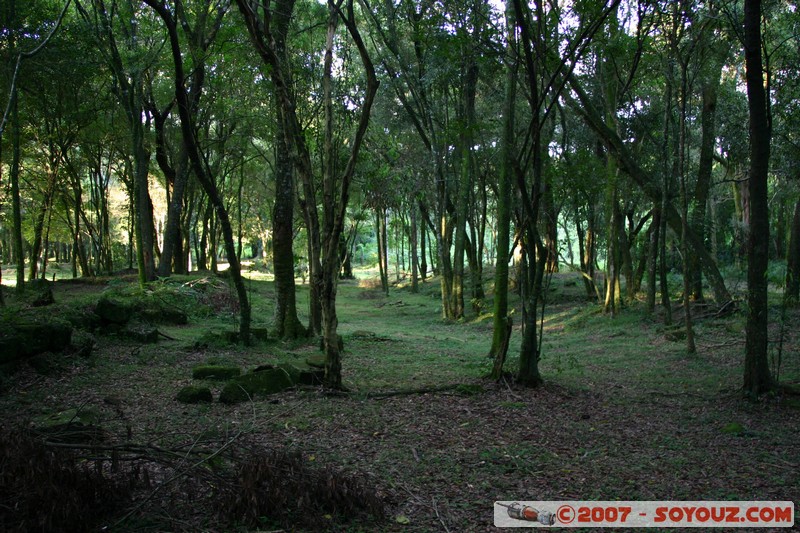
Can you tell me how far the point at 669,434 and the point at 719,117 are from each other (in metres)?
13.6

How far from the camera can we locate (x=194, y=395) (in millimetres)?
6695

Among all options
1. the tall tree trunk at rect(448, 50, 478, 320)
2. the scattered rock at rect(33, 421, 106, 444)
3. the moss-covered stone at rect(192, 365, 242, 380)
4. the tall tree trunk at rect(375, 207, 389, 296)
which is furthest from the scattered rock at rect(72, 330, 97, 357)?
the tall tree trunk at rect(375, 207, 389, 296)

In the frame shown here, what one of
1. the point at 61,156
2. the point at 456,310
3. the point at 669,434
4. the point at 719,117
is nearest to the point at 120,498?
the point at 669,434

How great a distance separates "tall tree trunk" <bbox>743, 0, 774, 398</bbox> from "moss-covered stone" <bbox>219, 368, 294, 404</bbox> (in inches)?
240

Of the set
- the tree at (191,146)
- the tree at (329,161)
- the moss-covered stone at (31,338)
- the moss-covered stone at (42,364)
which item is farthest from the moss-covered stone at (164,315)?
the tree at (329,161)

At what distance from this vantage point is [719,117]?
53.2 ft

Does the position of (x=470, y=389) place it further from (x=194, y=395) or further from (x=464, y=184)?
(x=464, y=184)

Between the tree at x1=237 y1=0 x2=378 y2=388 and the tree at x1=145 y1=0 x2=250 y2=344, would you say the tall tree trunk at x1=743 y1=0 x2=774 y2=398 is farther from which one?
the tree at x1=145 y1=0 x2=250 y2=344

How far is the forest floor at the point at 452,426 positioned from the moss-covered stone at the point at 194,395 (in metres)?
0.11

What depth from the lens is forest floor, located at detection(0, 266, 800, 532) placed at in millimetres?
A: 4168

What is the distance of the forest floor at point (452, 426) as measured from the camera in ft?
13.7

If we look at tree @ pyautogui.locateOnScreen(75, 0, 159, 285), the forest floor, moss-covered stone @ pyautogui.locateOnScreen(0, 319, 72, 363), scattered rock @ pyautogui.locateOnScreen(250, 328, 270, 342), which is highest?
tree @ pyautogui.locateOnScreen(75, 0, 159, 285)

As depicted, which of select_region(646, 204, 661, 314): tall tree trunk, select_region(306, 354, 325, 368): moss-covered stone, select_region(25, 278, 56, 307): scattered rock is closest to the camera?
select_region(306, 354, 325, 368): moss-covered stone

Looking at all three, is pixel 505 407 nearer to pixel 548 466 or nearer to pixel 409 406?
pixel 409 406
